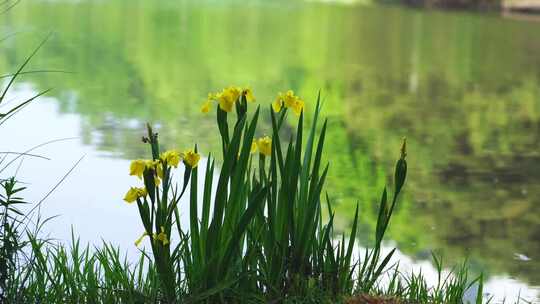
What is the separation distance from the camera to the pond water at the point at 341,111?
493 centimetres

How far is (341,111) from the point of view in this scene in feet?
28.1

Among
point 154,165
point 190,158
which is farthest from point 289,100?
point 154,165

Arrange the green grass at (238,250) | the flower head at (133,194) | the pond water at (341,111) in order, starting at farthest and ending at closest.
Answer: the pond water at (341,111), the green grass at (238,250), the flower head at (133,194)

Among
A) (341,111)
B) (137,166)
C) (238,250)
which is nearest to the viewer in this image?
(137,166)

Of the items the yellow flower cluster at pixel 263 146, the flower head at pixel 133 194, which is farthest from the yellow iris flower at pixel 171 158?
the yellow flower cluster at pixel 263 146

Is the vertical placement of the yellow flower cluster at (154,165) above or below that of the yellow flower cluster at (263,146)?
below

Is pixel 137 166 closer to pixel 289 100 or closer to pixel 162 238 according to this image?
pixel 162 238

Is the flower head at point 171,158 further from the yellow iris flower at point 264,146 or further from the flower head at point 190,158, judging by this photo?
the yellow iris flower at point 264,146

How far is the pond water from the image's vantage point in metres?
4.93

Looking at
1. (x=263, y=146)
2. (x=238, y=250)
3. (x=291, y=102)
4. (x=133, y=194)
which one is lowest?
(x=238, y=250)

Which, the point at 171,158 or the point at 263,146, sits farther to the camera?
the point at 263,146

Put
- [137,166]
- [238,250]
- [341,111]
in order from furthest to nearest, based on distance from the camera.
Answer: [341,111] < [238,250] < [137,166]

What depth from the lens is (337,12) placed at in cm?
2219

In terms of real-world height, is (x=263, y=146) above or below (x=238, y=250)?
above
